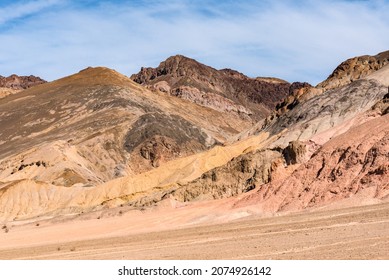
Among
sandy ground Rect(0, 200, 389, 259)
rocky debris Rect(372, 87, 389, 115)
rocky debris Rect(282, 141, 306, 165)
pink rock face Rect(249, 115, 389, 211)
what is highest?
rocky debris Rect(372, 87, 389, 115)

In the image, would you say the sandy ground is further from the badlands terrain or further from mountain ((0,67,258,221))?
mountain ((0,67,258,221))

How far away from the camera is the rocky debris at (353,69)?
82812 mm

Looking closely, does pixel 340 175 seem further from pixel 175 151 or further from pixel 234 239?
pixel 175 151

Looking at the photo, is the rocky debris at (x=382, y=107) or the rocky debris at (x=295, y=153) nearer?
the rocky debris at (x=295, y=153)

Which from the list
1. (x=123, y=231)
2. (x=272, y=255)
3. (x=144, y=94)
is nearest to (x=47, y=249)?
(x=123, y=231)

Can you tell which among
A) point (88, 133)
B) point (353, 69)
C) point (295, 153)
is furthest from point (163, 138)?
point (295, 153)

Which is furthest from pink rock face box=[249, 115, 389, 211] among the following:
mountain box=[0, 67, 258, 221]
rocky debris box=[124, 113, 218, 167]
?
rocky debris box=[124, 113, 218, 167]

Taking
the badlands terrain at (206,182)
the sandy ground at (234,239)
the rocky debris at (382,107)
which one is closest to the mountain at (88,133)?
the badlands terrain at (206,182)

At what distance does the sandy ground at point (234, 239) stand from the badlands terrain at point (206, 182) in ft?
0.35

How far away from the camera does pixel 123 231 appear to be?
145ft

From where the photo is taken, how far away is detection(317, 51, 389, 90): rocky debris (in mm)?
82812

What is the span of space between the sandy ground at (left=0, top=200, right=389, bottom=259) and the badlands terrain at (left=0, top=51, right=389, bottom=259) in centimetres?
11

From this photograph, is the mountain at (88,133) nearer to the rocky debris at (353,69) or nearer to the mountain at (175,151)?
the mountain at (175,151)

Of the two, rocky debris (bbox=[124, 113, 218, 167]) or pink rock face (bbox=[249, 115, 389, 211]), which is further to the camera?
rocky debris (bbox=[124, 113, 218, 167])
